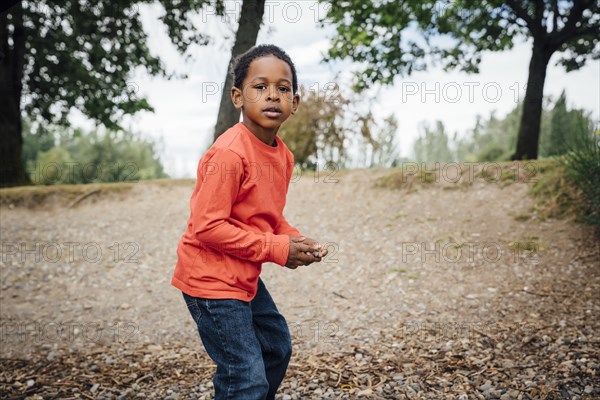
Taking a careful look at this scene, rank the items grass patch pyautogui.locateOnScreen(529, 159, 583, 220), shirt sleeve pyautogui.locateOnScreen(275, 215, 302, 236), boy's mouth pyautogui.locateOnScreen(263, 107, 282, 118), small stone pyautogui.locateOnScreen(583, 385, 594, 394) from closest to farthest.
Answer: boy's mouth pyautogui.locateOnScreen(263, 107, 282, 118) → shirt sleeve pyautogui.locateOnScreen(275, 215, 302, 236) → small stone pyautogui.locateOnScreen(583, 385, 594, 394) → grass patch pyautogui.locateOnScreen(529, 159, 583, 220)

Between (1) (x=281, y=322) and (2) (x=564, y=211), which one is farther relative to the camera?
(2) (x=564, y=211)

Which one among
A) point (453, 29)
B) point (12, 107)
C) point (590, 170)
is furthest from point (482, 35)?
point (12, 107)

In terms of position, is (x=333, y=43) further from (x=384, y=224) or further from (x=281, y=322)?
(x=281, y=322)

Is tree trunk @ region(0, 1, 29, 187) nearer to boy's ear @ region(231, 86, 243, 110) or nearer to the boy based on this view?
boy's ear @ region(231, 86, 243, 110)

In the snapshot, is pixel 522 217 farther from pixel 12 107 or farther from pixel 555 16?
pixel 12 107

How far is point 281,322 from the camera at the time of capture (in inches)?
84.0

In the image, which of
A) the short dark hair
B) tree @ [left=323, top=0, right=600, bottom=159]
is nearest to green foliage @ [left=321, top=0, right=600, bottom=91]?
tree @ [left=323, top=0, right=600, bottom=159]

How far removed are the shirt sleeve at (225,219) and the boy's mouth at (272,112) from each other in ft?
0.91

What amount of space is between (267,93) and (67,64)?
10.5m

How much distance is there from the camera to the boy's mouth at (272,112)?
1901mm

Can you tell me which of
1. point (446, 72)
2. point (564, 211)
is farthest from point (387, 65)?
point (564, 211)

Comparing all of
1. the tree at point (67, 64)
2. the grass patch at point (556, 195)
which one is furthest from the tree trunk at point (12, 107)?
the grass patch at point (556, 195)

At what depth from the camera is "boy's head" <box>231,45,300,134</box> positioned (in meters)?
1.91

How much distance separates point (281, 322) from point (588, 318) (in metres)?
3.07
